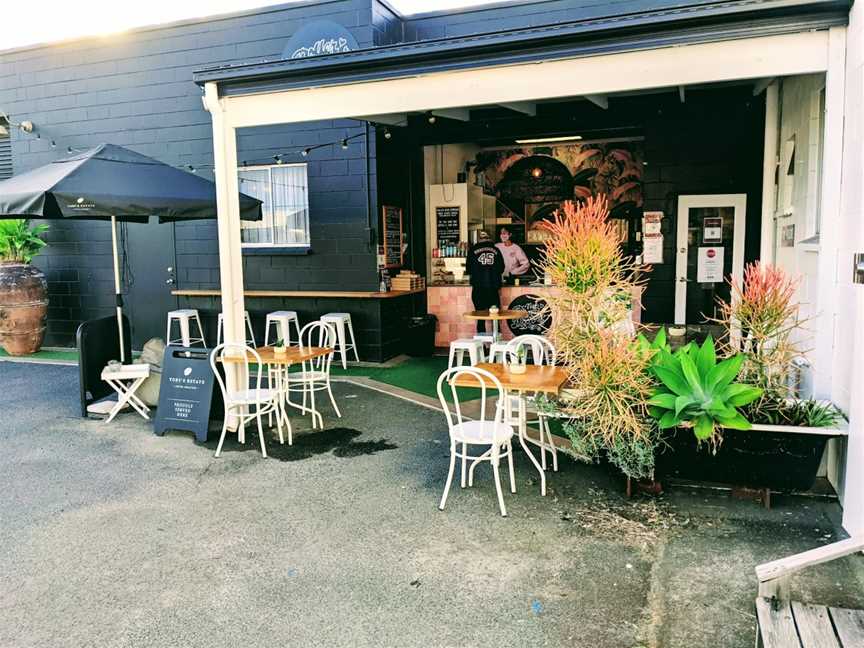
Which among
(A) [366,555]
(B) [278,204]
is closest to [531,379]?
(A) [366,555]

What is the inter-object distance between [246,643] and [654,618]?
1.62 metres

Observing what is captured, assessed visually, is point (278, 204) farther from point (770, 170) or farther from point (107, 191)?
point (770, 170)

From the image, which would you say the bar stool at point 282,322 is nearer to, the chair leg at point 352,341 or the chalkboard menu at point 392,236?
the chair leg at point 352,341

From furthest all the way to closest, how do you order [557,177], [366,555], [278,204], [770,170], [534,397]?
[557,177] < [278,204] < [770,170] < [534,397] < [366,555]

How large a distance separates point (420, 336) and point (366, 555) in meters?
5.43

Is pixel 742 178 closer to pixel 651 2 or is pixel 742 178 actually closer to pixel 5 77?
pixel 651 2

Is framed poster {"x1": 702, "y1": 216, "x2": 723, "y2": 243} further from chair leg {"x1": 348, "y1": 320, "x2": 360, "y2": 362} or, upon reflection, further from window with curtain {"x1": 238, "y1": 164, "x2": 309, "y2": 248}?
window with curtain {"x1": 238, "y1": 164, "x2": 309, "y2": 248}

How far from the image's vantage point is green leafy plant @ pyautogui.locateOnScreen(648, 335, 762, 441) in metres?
3.65

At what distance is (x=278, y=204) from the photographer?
8.89 meters

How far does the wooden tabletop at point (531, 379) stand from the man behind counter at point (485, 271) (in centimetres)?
394

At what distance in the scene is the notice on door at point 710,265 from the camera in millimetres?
7883

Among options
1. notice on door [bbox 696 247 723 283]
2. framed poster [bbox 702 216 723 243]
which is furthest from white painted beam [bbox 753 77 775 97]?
notice on door [bbox 696 247 723 283]

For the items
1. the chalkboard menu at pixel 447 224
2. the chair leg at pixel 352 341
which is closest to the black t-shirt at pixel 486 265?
the chalkboard menu at pixel 447 224

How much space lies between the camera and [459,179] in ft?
33.7
